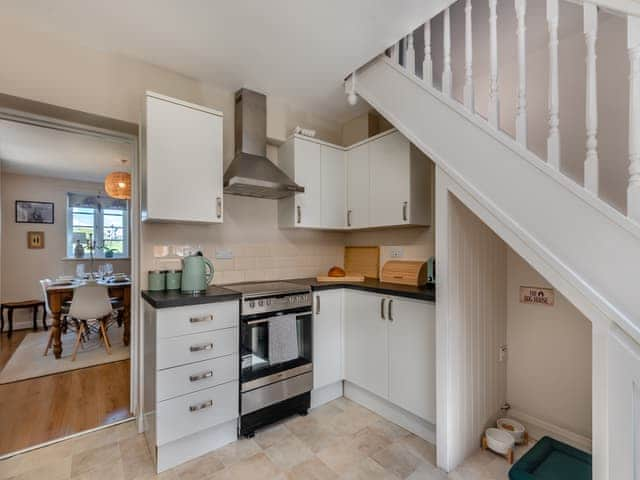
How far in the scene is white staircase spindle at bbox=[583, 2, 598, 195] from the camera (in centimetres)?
113

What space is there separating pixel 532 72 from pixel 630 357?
6.42 feet

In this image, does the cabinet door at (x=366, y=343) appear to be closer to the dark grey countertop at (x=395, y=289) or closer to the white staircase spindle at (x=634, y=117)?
the dark grey countertop at (x=395, y=289)

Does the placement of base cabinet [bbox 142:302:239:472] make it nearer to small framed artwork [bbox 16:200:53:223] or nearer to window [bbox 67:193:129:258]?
window [bbox 67:193:129:258]

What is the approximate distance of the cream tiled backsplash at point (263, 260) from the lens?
91.0 inches

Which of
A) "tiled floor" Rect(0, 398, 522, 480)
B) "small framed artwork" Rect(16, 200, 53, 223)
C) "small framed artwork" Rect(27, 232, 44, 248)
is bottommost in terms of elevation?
"tiled floor" Rect(0, 398, 522, 480)

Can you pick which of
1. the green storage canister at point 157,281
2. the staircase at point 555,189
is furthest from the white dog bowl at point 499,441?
the green storage canister at point 157,281

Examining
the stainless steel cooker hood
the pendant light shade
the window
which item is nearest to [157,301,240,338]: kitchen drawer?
the stainless steel cooker hood

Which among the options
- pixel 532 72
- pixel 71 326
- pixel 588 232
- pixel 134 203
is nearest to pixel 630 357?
pixel 588 232

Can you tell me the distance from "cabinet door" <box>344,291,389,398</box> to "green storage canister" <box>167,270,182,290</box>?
4.22 ft

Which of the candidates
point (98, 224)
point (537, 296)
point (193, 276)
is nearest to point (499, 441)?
point (537, 296)

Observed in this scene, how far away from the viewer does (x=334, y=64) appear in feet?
7.28

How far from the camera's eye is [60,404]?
2.40 meters

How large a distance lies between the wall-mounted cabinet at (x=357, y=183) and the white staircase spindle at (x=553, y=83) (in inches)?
44.1

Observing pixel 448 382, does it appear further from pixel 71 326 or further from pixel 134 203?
pixel 71 326
